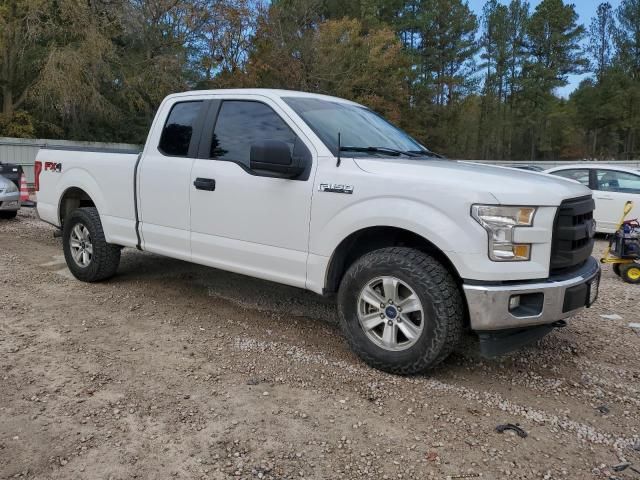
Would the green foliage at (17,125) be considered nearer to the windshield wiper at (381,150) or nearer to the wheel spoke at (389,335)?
the windshield wiper at (381,150)

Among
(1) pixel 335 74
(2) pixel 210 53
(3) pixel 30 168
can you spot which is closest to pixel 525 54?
(1) pixel 335 74

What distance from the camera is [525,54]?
5275cm

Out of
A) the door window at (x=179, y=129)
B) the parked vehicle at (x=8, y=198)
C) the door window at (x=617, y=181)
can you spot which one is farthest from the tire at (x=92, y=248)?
the door window at (x=617, y=181)

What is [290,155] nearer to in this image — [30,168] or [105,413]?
[105,413]

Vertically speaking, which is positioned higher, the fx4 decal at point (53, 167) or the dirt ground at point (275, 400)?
the fx4 decal at point (53, 167)

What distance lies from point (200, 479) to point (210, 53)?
2970cm

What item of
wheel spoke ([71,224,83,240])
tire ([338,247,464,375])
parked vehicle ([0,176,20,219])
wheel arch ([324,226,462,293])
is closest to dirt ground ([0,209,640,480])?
tire ([338,247,464,375])

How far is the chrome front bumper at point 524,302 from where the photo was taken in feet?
11.1

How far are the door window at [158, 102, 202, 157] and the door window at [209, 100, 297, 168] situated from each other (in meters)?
0.34

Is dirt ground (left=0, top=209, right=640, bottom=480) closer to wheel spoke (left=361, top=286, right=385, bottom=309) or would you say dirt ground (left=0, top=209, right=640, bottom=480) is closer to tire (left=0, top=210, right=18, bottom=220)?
wheel spoke (left=361, top=286, right=385, bottom=309)

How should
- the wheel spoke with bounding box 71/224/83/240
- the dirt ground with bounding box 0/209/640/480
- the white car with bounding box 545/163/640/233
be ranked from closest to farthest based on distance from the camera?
the dirt ground with bounding box 0/209/640/480, the wheel spoke with bounding box 71/224/83/240, the white car with bounding box 545/163/640/233

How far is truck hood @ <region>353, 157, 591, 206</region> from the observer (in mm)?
3385

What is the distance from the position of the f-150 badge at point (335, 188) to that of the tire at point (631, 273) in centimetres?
506

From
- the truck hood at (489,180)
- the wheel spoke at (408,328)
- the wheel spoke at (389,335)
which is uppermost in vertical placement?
the truck hood at (489,180)
